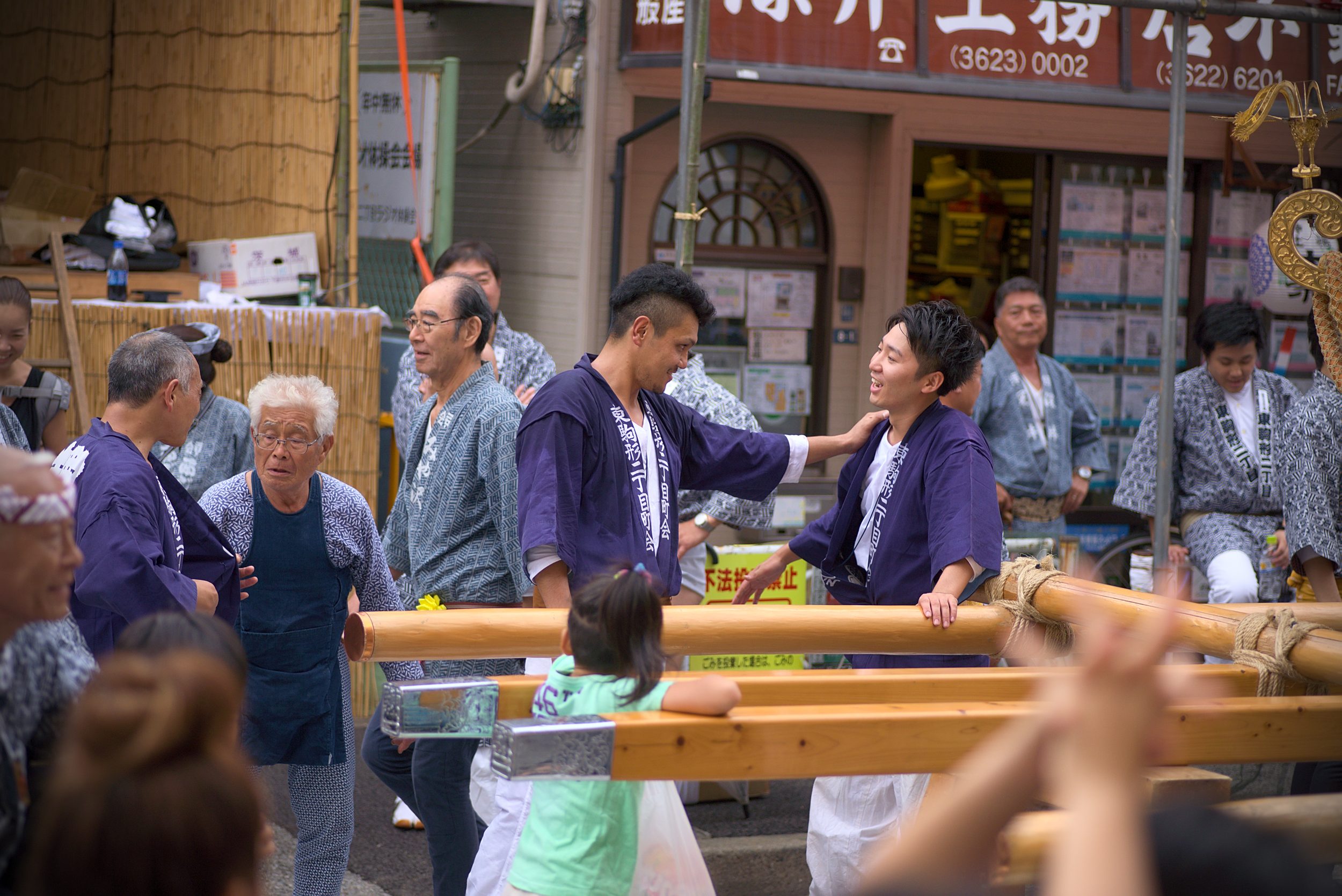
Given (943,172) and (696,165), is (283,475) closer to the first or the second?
(696,165)

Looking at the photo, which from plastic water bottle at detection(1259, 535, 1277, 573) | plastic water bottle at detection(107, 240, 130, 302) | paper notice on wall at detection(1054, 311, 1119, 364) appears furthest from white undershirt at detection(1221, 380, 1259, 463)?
plastic water bottle at detection(107, 240, 130, 302)

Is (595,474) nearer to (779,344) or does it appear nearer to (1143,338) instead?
(779,344)

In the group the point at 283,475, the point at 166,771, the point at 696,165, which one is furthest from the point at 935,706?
the point at 696,165

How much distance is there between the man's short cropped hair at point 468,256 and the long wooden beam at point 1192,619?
9.56 feet

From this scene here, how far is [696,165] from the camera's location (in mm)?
4617

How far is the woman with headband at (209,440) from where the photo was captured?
5.41 m

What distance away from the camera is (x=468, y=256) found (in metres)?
5.72

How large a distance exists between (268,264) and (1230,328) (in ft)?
14.1

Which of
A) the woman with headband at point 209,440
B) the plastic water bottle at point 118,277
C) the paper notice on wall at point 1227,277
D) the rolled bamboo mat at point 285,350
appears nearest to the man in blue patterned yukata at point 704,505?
the rolled bamboo mat at point 285,350

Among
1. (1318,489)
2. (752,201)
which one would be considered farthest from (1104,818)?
(752,201)

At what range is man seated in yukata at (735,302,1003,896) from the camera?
356 cm

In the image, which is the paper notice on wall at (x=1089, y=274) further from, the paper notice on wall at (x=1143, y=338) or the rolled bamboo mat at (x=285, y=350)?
the rolled bamboo mat at (x=285, y=350)

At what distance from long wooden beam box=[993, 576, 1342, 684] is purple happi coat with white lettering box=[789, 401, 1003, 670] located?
199 mm

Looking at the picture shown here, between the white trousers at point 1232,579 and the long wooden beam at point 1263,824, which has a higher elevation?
the white trousers at point 1232,579
